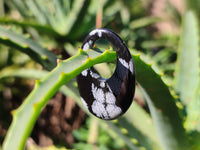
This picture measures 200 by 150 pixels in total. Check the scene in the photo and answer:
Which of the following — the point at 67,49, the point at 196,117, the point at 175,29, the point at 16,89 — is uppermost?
the point at 175,29

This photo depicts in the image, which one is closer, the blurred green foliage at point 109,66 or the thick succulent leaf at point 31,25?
the blurred green foliage at point 109,66

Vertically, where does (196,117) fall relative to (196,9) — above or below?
below

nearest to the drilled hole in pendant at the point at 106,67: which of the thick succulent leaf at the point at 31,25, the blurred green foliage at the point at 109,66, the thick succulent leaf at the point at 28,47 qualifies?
the blurred green foliage at the point at 109,66

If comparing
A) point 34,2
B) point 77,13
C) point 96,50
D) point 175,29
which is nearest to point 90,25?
point 77,13

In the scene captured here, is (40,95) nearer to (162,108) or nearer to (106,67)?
(162,108)

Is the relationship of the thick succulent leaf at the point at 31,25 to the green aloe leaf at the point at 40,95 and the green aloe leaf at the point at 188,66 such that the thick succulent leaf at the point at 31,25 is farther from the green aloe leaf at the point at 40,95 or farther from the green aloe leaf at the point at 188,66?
the green aloe leaf at the point at 40,95

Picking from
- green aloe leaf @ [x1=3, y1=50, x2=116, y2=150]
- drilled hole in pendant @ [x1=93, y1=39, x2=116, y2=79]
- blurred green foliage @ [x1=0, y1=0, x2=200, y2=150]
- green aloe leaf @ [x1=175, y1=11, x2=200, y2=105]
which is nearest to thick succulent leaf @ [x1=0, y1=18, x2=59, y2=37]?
Answer: blurred green foliage @ [x1=0, y1=0, x2=200, y2=150]

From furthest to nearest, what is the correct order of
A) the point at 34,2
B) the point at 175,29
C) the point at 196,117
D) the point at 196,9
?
the point at 175,29 → the point at 196,9 → the point at 34,2 → the point at 196,117

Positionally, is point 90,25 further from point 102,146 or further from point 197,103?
point 197,103
